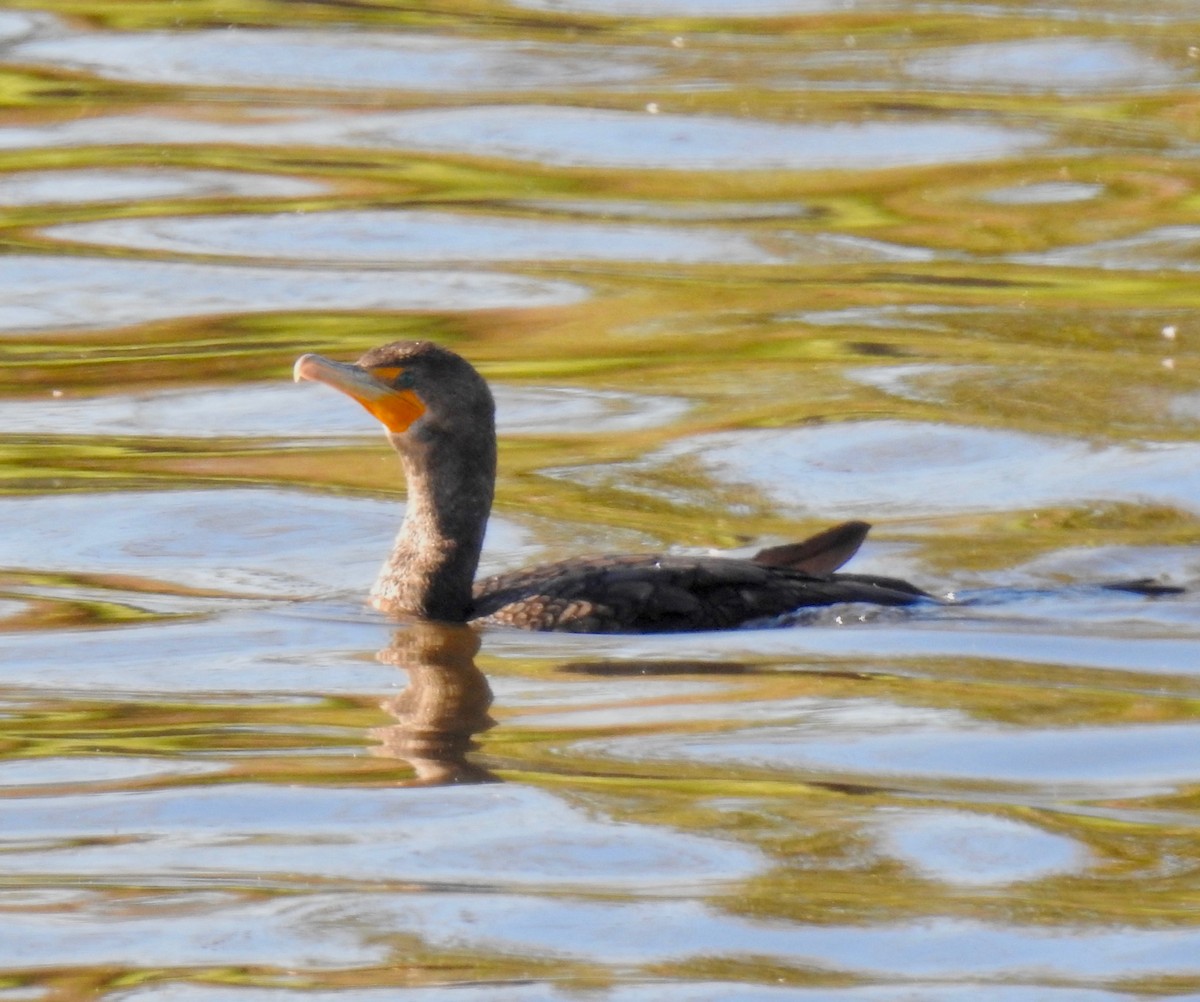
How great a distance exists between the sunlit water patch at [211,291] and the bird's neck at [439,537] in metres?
3.66

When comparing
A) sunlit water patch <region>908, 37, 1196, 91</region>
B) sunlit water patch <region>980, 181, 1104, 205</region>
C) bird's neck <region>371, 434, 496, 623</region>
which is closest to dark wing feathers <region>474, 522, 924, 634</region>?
bird's neck <region>371, 434, 496, 623</region>

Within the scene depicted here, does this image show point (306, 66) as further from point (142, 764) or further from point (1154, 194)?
point (142, 764)

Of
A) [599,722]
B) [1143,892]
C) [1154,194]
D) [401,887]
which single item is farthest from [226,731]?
[1154,194]

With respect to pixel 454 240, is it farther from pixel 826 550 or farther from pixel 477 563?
pixel 826 550

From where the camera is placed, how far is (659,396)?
10875 millimetres

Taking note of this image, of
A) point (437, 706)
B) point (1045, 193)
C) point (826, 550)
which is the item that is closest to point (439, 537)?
point (826, 550)

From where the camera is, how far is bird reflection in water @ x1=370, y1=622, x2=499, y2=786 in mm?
6398

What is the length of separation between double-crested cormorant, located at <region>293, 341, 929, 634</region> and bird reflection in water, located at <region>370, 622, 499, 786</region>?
0.67ft

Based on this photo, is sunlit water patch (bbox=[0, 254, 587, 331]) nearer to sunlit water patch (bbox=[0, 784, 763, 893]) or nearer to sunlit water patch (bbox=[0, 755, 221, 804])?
sunlit water patch (bbox=[0, 755, 221, 804])

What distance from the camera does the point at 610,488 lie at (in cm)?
967

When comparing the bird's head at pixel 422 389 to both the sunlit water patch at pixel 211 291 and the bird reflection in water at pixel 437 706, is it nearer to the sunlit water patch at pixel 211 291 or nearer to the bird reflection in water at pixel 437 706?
the bird reflection in water at pixel 437 706

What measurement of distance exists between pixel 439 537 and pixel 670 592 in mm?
846

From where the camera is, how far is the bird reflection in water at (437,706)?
6.40 m

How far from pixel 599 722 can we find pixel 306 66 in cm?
1007
